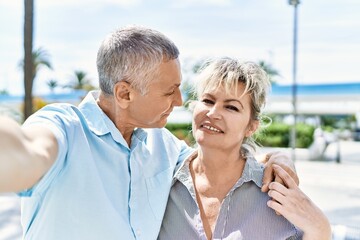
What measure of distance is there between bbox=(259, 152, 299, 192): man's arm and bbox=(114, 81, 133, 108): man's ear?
56cm

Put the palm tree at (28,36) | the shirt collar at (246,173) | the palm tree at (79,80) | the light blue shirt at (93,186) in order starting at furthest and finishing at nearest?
the palm tree at (79,80) < the palm tree at (28,36) < the shirt collar at (246,173) < the light blue shirt at (93,186)

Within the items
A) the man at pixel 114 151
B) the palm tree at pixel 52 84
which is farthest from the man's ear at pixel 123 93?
the palm tree at pixel 52 84

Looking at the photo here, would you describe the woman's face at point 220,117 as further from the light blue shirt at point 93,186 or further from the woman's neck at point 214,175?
the light blue shirt at point 93,186

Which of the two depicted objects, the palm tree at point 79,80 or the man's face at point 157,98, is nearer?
the man's face at point 157,98

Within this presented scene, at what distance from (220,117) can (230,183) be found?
254 millimetres

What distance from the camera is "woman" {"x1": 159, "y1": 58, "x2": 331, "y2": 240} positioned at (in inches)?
61.8

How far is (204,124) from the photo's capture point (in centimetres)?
167

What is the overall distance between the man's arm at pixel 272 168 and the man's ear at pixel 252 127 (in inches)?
4.7

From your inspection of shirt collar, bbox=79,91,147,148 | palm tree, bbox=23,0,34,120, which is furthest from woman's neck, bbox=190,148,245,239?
palm tree, bbox=23,0,34,120

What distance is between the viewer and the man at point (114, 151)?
4.19ft

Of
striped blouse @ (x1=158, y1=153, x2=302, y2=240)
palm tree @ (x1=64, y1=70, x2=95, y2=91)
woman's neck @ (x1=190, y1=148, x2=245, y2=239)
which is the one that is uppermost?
woman's neck @ (x1=190, y1=148, x2=245, y2=239)

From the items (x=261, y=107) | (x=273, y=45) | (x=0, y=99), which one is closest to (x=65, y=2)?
(x=0, y=99)

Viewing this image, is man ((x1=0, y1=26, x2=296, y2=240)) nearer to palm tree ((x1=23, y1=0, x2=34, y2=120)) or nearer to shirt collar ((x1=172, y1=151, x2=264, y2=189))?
shirt collar ((x1=172, y1=151, x2=264, y2=189))

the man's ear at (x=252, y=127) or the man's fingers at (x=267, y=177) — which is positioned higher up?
the man's ear at (x=252, y=127)
